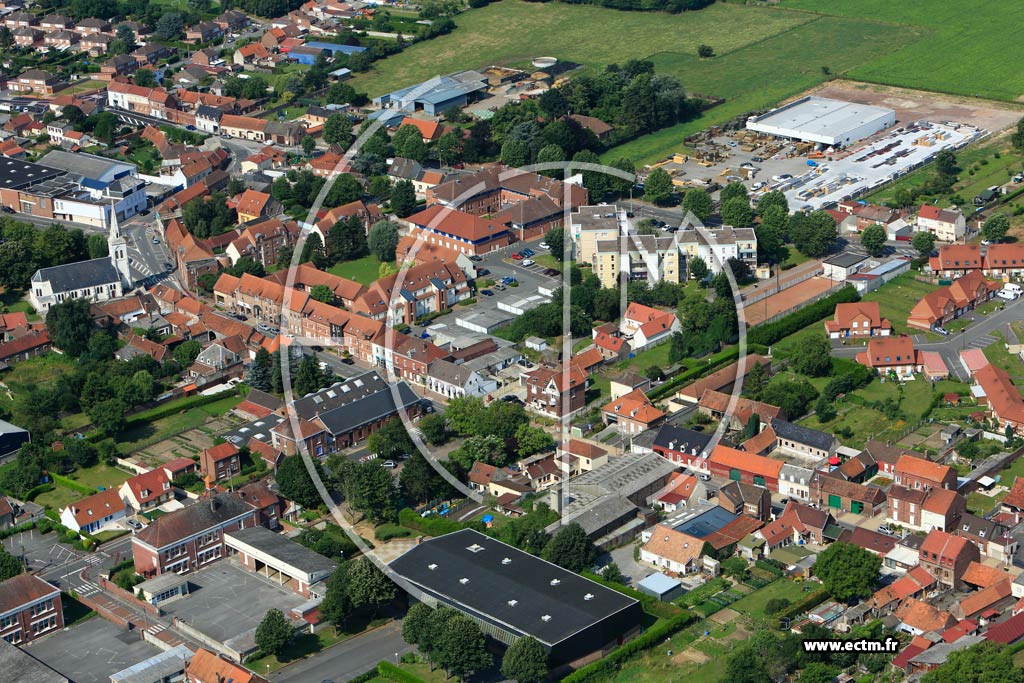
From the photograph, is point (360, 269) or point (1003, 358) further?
point (360, 269)

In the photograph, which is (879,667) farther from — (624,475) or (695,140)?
(695,140)

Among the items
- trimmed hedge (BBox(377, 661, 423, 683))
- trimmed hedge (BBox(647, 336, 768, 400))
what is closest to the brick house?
trimmed hedge (BBox(647, 336, 768, 400))

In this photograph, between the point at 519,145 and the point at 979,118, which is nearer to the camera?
the point at 519,145

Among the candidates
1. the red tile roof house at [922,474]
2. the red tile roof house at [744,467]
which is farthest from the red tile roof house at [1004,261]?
the red tile roof house at [744,467]

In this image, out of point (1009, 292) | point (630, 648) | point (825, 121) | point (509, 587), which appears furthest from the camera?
point (825, 121)

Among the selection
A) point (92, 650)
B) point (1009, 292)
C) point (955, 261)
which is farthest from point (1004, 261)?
point (92, 650)

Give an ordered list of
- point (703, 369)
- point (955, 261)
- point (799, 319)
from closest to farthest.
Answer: point (703, 369)
point (799, 319)
point (955, 261)

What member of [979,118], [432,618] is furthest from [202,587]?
[979,118]

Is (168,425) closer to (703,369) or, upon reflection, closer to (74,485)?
(74,485)
